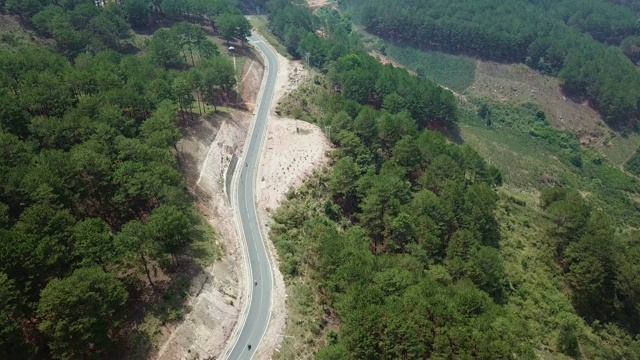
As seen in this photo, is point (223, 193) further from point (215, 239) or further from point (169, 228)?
point (169, 228)

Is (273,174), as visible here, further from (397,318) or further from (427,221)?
(397,318)

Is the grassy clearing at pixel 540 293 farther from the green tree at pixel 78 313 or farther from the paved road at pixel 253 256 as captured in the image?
the green tree at pixel 78 313

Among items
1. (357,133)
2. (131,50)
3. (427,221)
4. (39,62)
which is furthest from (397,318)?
(131,50)

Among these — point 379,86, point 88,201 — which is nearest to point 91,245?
point 88,201

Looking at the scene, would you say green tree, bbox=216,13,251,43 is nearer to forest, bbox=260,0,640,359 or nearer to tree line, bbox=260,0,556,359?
tree line, bbox=260,0,556,359

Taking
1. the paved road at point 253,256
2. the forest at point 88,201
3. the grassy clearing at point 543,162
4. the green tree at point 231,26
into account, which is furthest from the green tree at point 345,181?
the green tree at point 231,26
